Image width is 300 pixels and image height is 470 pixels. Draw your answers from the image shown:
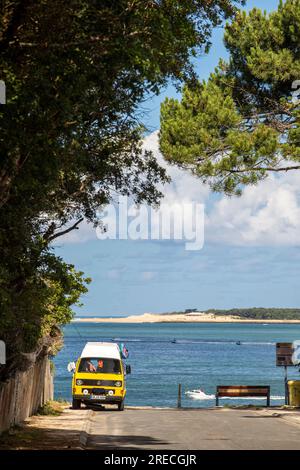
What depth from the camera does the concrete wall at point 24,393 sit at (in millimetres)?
21109

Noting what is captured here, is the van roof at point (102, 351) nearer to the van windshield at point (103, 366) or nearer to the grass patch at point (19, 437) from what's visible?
the van windshield at point (103, 366)

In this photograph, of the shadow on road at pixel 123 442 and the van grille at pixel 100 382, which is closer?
the shadow on road at pixel 123 442

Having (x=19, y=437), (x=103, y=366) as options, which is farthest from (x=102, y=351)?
(x=19, y=437)

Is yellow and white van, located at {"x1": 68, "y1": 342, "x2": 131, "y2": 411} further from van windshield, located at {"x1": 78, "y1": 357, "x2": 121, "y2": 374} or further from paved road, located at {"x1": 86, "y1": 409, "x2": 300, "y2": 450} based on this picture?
paved road, located at {"x1": 86, "y1": 409, "x2": 300, "y2": 450}

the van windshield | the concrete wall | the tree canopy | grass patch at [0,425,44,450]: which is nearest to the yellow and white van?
the van windshield

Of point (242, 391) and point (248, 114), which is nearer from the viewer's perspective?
point (248, 114)

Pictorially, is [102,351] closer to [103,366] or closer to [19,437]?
[103,366]

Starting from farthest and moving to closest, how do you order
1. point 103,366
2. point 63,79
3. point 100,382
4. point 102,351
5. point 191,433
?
point 102,351 < point 103,366 < point 100,382 < point 191,433 < point 63,79

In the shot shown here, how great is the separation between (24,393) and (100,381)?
982cm

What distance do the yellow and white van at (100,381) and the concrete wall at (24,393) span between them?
1.13 meters

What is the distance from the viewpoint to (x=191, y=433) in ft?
72.4

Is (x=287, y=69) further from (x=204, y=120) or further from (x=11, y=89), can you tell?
(x=11, y=89)

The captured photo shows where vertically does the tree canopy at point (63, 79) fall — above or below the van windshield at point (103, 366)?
above

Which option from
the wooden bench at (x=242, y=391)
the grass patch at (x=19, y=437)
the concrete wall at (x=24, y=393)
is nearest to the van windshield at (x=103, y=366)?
the concrete wall at (x=24, y=393)
